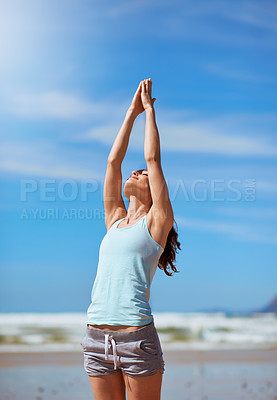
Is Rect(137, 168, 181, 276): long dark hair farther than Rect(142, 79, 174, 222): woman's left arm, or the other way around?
Rect(137, 168, 181, 276): long dark hair

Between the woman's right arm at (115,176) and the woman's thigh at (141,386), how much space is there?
54 centimetres

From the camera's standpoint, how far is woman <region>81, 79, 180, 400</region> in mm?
1570

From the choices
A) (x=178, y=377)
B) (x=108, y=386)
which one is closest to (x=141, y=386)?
(x=108, y=386)

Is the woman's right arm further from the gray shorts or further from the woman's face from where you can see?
the gray shorts

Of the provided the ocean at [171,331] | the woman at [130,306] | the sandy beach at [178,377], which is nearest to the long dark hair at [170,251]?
the woman at [130,306]

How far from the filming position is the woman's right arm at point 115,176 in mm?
1854

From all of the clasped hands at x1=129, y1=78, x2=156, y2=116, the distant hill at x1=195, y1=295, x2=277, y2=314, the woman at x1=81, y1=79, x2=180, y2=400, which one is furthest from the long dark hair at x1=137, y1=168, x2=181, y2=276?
the distant hill at x1=195, y1=295, x2=277, y2=314

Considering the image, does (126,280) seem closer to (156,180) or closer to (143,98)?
(156,180)

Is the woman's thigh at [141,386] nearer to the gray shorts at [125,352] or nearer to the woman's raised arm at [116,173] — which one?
the gray shorts at [125,352]

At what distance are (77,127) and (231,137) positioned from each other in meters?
2.33

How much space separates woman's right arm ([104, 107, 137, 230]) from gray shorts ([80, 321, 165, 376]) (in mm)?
419

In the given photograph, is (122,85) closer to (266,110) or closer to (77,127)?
(77,127)

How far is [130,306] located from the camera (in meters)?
1.60

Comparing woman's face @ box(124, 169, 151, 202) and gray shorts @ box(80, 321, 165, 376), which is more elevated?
woman's face @ box(124, 169, 151, 202)
